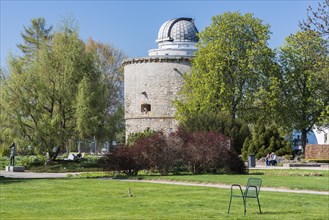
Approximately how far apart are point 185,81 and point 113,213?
3598 centimetres

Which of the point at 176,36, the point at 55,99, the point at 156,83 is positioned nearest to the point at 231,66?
the point at 156,83

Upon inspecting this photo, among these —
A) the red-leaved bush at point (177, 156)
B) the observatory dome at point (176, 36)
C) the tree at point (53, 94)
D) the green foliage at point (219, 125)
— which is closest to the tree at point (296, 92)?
the green foliage at point (219, 125)

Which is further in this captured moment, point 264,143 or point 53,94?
point 264,143

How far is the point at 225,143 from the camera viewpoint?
31.5 meters

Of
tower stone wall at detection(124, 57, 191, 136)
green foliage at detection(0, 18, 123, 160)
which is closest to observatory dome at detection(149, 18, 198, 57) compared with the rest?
tower stone wall at detection(124, 57, 191, 136)

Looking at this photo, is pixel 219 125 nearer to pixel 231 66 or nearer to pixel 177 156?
pixel 231 66

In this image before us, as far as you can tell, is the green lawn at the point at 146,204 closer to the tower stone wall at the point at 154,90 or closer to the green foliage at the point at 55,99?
the green foliage at the point at 55,99

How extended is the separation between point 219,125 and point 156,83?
44.4 feet

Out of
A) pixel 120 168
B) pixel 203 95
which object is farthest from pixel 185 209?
pixel 203 95

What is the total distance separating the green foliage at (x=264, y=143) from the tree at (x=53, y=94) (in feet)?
37.7

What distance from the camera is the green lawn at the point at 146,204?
555 inches

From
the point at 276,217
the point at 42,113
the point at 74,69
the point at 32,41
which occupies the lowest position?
the point at 276,217

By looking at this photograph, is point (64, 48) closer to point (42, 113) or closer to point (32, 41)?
point (42, 113)

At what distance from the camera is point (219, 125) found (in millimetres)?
40719
